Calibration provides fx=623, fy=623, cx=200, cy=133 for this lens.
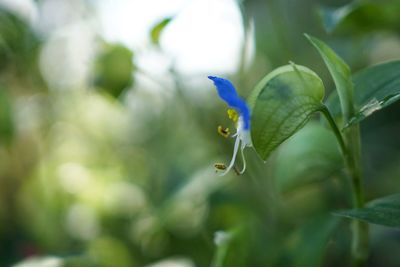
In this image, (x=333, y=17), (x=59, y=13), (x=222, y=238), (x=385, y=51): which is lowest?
(x=222, y=238)

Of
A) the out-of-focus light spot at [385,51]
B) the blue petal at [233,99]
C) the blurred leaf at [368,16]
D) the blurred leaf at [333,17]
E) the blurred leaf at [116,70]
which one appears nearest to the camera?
the blue petal at [233,99]

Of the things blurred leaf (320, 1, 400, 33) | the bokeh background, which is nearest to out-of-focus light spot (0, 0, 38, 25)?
the bokeh background

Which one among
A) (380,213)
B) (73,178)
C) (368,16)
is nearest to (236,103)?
(380,213)

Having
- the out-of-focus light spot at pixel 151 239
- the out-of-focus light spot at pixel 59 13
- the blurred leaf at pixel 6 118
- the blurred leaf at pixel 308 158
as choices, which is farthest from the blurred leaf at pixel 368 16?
the out-of-focus light spot at pixel 59 13

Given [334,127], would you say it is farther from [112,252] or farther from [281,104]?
[112,252]

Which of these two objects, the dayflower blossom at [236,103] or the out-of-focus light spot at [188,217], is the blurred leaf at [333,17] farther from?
the out-of-focus light spot at [188,217]

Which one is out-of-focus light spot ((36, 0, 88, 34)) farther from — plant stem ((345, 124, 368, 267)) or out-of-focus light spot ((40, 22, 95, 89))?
plant stem ((345, 124, 368, 267))
